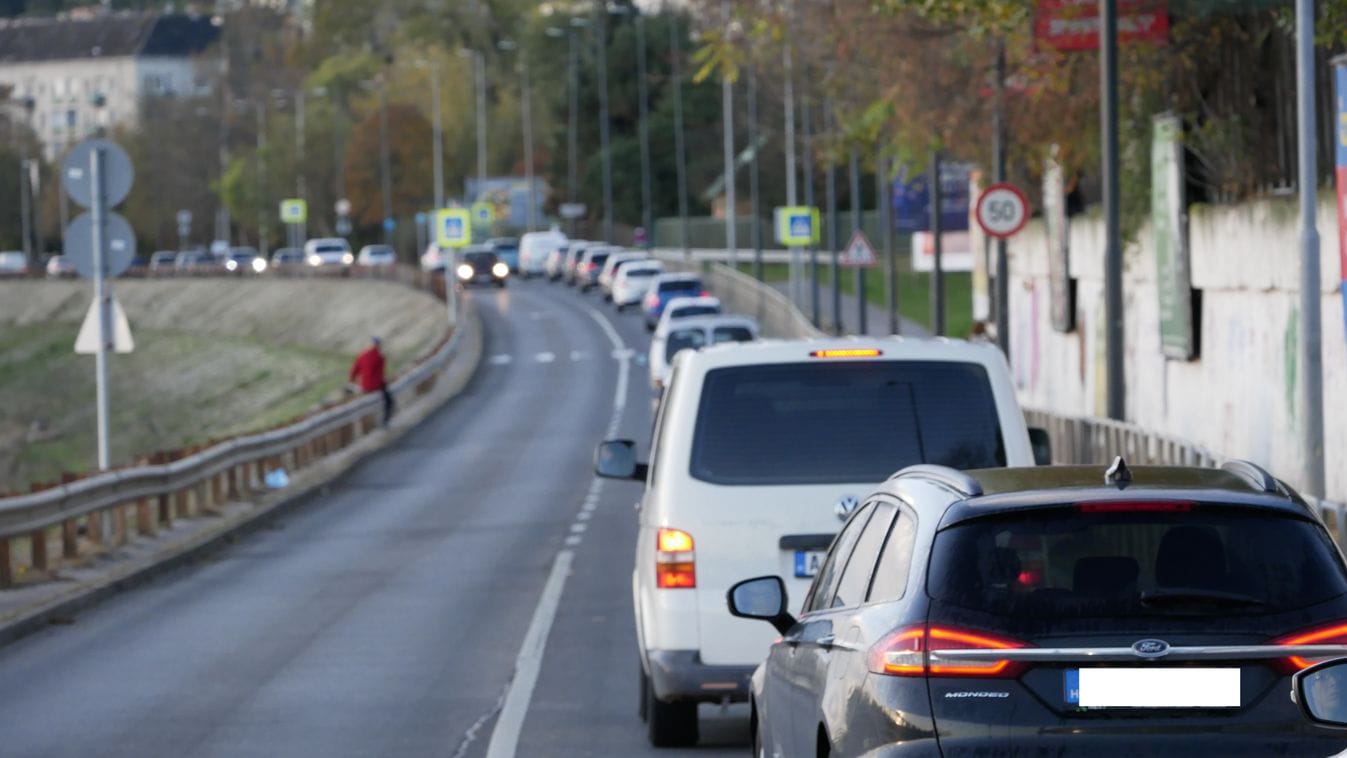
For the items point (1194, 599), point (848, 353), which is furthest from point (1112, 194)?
point (1194, 599)

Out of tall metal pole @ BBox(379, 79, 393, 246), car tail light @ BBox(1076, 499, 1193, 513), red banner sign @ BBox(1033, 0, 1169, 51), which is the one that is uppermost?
tall metal pole @ BBox(379, 79, 393, 246)

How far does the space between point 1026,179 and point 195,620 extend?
28.4m

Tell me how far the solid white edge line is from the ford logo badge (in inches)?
219

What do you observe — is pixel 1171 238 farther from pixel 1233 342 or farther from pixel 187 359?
pixel 187 359

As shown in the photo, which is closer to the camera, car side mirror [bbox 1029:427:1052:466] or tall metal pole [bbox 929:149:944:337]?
car side mirror [bbox 1029:427:1052:466]

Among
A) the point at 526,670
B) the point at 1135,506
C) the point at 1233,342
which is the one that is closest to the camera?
the point at 1135,506

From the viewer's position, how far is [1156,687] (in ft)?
18.5

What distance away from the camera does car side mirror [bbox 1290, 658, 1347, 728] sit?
5430 millimetres

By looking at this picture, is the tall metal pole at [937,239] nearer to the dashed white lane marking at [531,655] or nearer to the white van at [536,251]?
the dashed white lane marking at [531,655]

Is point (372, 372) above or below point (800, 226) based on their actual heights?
below

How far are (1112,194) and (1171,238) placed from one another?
21.9 feet

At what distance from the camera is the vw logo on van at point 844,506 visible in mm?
9898

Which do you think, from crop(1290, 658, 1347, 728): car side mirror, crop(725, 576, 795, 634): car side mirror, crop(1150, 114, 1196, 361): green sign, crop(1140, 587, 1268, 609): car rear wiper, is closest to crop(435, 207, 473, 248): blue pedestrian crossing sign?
crop(1150, 114, 1196, 361): green sign

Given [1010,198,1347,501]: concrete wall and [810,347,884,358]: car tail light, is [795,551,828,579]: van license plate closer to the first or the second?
[810,347,884,358]: car tail light
